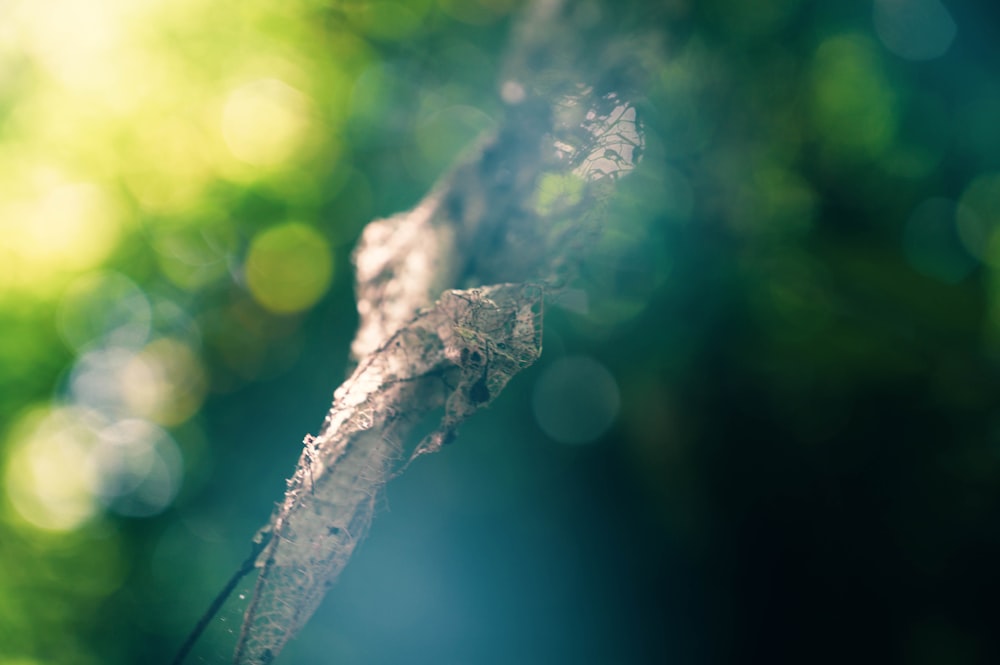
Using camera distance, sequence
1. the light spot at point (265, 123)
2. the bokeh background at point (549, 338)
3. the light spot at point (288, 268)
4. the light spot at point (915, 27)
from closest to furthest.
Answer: the bokeh background at point (549, 338), the light spot at point (915, 27), the light spot at point (288, 268), the light spot at point (265, 123)

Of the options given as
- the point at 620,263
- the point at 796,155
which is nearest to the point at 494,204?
the point at 620,263

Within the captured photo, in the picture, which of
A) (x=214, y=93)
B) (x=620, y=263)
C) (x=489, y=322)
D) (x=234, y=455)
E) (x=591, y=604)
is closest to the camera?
(x=489, y=322)

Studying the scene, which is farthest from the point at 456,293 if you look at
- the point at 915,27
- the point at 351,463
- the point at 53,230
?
the point at 53,230

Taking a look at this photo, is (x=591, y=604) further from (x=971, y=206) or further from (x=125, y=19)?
(x=125, y=19)

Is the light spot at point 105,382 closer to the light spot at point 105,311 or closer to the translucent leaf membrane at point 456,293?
the light spot at point 105,311

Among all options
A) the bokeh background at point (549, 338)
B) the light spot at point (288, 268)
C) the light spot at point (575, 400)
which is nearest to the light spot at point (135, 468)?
the bokeh background at point (549, 338)
